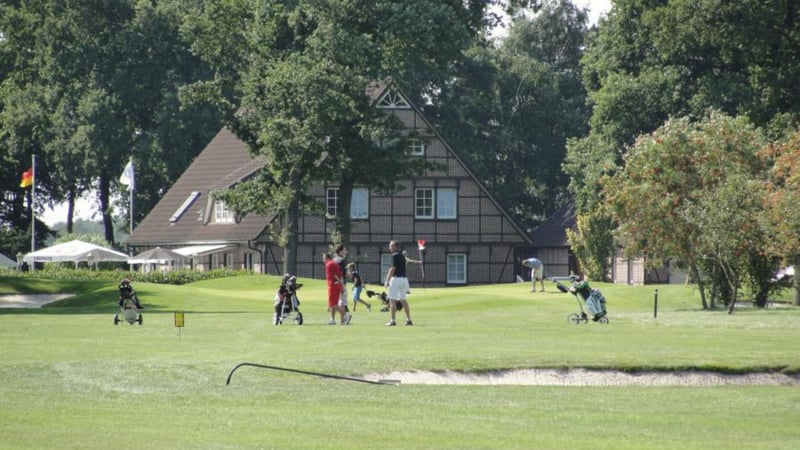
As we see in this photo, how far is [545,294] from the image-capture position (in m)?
57.4

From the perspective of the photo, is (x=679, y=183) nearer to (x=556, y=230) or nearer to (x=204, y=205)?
(x=204, y=205)

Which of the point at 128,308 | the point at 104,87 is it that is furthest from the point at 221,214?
the point at 128,308

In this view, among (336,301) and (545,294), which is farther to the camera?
(545,294)

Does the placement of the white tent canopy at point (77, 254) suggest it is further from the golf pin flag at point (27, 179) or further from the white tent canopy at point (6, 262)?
the golf pin flag at point (27, 179)

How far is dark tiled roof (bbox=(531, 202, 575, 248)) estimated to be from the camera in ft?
297

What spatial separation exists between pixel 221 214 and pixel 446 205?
12363 mm

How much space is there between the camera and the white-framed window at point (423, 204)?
83312 mm

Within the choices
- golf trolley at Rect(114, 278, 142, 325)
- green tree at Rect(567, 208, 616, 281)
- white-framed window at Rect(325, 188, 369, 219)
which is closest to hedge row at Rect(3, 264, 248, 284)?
white-framed window at Rect(325, 188, 369, 219)

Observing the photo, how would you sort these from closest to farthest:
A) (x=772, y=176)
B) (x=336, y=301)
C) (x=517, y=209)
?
(x=336, y=301) < (x=772, y=176) < (x=517, y=209)

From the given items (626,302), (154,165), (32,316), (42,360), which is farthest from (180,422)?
(154,165)

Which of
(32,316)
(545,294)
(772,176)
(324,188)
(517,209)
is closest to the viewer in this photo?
(32,316)

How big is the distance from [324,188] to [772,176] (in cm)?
3854

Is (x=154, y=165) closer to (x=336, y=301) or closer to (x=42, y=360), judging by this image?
(x=336, y=301)

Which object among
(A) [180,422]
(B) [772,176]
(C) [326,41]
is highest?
(C) [326,41]
